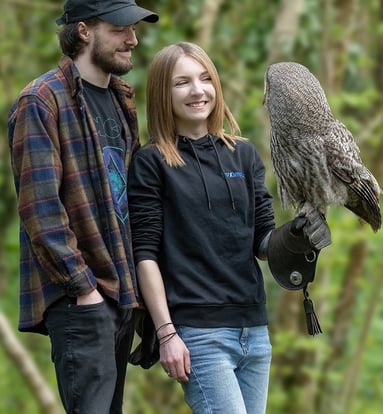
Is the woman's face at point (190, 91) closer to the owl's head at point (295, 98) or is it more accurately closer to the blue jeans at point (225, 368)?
the owl's head at point (295, 98)

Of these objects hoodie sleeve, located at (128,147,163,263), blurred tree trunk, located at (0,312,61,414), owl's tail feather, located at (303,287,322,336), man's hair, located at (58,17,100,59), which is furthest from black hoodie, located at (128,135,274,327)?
blurred tree trunk, located at (0,312,61,414)

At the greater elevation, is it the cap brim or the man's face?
the cap brim

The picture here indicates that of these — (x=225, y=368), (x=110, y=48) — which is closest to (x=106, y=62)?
(x=110, y=48)

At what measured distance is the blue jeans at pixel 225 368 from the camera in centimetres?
341

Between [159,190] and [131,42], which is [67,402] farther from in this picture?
[131,42]

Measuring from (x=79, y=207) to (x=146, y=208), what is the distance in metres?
0.25

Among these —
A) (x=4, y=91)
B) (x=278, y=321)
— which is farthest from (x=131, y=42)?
(x=278, y=321)

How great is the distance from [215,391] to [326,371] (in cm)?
611

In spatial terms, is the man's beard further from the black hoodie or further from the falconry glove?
the falconry glove

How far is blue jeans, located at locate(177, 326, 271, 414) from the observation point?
341 centimetres

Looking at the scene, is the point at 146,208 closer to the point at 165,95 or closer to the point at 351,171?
the point at 165,95

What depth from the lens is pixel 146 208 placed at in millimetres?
3488

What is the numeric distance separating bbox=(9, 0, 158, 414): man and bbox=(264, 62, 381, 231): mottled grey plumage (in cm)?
60

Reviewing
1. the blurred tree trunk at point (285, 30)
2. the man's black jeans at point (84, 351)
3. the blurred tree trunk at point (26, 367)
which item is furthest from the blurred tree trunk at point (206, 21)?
the man's black jeans at point (84, 351)
